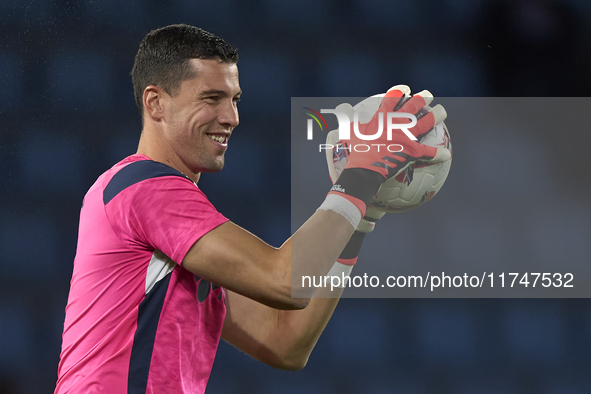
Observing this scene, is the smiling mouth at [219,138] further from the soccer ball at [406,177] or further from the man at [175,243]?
the soccer ball at [406,177]

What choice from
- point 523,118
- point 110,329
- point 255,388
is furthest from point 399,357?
point 110,329

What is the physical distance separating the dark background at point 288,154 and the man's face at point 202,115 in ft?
5.71

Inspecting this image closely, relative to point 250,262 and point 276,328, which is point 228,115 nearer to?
point 250,262

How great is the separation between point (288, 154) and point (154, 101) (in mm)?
1845

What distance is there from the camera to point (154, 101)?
1541 mm

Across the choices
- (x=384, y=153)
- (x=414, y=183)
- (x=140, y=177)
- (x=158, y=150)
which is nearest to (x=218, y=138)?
(x=158, y=150)

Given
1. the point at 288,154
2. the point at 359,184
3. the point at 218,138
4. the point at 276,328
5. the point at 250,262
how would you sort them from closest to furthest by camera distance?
the point at 250,262 < the point at 359,184 < the point at 218,138 < the point at 276,328 < the point at 288,154

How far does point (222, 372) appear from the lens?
10.5ft

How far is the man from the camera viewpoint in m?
1.28

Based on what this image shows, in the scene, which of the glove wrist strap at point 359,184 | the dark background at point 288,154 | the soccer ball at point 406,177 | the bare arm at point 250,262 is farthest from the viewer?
the dark background at point 288,154

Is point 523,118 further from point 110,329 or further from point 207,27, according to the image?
point 110,329

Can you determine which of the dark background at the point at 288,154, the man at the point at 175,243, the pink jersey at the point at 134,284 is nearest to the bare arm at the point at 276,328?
the man at the point at 175,243

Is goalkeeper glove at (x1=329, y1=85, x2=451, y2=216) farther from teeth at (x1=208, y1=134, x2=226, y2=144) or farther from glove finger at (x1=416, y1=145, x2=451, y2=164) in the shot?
teeth at (x1=208, y1=134, x2=226, y2=144)

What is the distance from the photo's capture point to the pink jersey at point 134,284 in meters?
1.29
